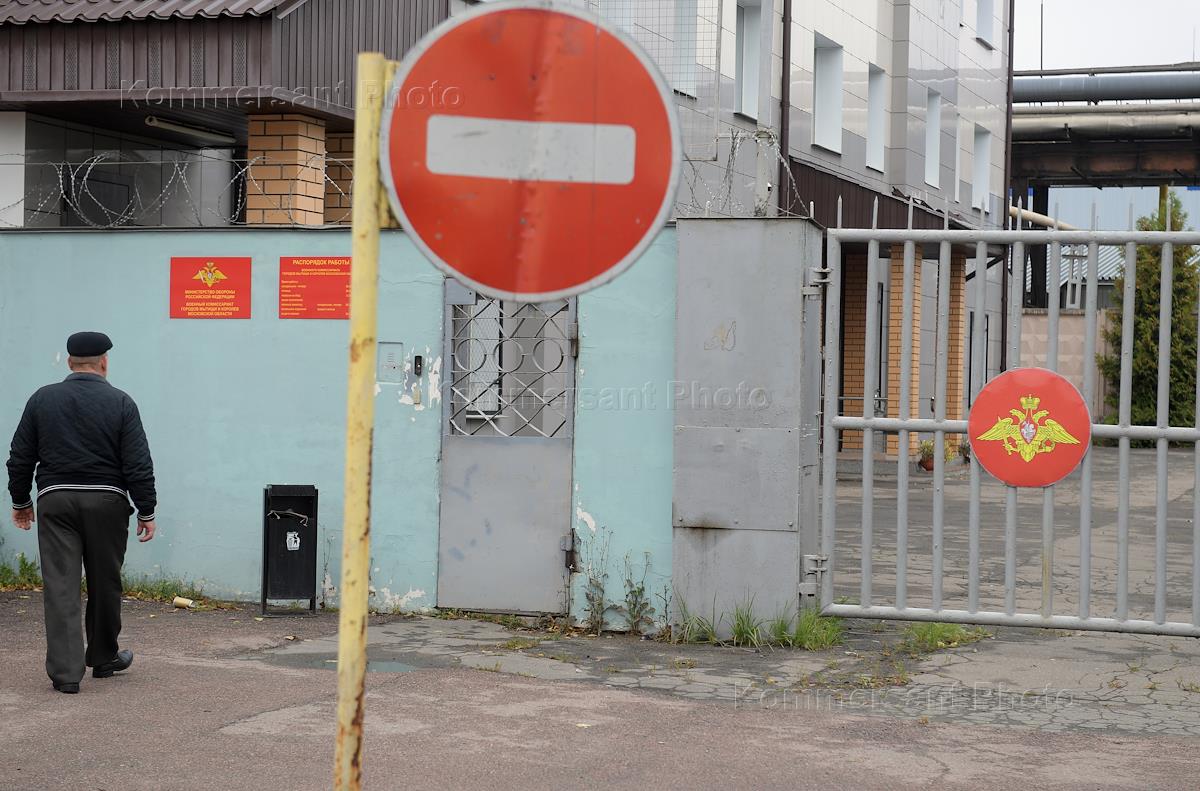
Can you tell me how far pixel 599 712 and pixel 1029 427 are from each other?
3.05 metres

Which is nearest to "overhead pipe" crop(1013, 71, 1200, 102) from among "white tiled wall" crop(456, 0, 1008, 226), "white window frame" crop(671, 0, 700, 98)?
"white tiled wall" crop(456, 0, 1008, 226)

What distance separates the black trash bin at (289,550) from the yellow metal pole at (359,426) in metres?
6.40

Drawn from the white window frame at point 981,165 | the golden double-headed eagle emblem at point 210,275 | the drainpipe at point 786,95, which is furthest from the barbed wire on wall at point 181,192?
the white window frame at point 981,165

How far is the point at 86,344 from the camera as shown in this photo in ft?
25.2

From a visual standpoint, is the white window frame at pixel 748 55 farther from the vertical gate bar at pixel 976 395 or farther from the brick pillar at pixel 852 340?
the vertical gate bar at pixel 976 395

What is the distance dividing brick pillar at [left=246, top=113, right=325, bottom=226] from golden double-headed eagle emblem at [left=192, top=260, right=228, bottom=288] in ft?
6.39

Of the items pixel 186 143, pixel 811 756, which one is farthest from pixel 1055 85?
pixel 811 756

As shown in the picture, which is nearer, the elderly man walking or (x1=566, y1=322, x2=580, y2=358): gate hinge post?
the elderly man walking

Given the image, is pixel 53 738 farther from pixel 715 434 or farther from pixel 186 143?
pixel 186 143

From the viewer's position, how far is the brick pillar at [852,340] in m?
24.0

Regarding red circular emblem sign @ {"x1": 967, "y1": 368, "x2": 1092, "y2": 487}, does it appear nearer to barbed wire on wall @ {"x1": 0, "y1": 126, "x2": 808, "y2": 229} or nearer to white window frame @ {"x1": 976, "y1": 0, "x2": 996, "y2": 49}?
barbed wire on wall @ {"x1": 0, "y1": 126, "x2": 808, "y2": 229}

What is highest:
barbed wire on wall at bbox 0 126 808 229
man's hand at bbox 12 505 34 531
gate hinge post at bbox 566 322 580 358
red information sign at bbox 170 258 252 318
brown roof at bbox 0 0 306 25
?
brown roof at bbox 0 0 306 25

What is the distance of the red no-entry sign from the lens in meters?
3.33

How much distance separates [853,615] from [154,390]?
490cm
